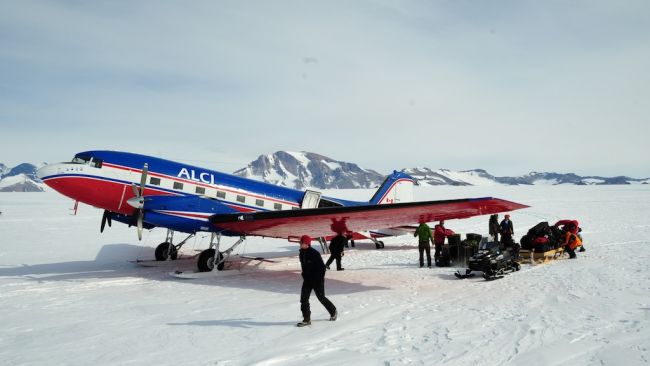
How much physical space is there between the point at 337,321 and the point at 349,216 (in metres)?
4.36

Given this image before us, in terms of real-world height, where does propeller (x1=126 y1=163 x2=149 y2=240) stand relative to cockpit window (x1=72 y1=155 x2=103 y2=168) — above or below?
below

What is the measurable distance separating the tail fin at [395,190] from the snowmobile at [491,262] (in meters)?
8.75

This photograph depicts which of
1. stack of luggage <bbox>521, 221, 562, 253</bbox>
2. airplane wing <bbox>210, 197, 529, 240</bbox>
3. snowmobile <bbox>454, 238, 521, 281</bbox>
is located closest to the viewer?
airplane wing <bbox>210, 197, 529, 240</bbox>

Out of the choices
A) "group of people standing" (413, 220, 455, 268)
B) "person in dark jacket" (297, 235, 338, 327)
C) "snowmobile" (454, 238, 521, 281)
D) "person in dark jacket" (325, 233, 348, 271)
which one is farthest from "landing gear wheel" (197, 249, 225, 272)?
"snowmobile" (454, 238, 521, 281)

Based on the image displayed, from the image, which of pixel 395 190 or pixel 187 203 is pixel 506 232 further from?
pixel 187 203

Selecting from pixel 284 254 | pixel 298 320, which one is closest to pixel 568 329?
pixel 298 320

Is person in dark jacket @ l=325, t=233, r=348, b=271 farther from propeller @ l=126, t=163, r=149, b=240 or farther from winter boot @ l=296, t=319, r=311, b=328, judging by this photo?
winter boot @ l=296, t=319, r=311, b=328

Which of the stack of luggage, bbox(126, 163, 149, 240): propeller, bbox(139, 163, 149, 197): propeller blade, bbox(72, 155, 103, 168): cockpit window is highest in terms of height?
bbox(72, 155, 103, 168): cockpit window

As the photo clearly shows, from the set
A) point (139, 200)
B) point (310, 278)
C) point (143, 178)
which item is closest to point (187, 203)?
point (139, 200)

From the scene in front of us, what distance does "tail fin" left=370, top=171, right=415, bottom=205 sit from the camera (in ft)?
73.8

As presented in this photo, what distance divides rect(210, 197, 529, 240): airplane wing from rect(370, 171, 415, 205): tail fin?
7.82 m

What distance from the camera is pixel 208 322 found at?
334 inches

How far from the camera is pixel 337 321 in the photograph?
8.45 m

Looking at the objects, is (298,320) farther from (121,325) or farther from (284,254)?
(284,254)
